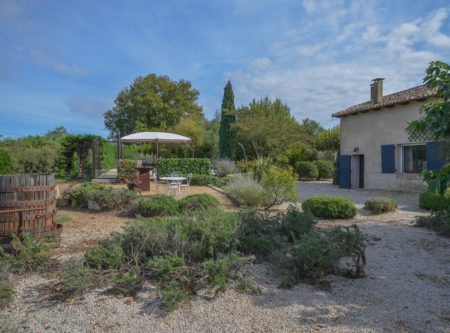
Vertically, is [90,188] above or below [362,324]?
above

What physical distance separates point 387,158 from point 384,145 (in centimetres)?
57

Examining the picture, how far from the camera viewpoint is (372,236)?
5852 mm

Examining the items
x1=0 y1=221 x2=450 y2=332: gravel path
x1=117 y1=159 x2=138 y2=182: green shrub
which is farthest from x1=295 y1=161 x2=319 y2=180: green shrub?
x1=0 y1=221 x2=450 y2=332: gravel path

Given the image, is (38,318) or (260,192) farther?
(260,192)

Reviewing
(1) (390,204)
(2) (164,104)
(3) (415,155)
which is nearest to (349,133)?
(3) (415,155)

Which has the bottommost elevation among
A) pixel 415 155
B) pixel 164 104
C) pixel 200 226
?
pixel 200 226

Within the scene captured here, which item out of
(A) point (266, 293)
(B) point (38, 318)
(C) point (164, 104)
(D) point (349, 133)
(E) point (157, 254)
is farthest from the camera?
(C) point (164, 104)

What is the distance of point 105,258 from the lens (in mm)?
3725

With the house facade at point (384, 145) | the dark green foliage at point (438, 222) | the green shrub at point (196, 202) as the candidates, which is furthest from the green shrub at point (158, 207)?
the house facade at point (384, 145)

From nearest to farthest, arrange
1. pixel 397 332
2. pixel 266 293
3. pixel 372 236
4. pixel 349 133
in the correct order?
pixel 397 332, pixel 266 293, pixel 372 236, pixel 349 133

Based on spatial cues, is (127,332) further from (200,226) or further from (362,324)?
(362,324)

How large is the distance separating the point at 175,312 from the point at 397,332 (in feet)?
5.98

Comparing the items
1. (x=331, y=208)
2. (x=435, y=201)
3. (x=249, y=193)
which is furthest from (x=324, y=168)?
(x=331, y=208)

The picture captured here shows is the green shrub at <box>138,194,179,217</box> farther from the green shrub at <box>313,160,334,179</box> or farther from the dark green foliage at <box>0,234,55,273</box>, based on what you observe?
the green shrub at <box>313,160,334,179</box>
